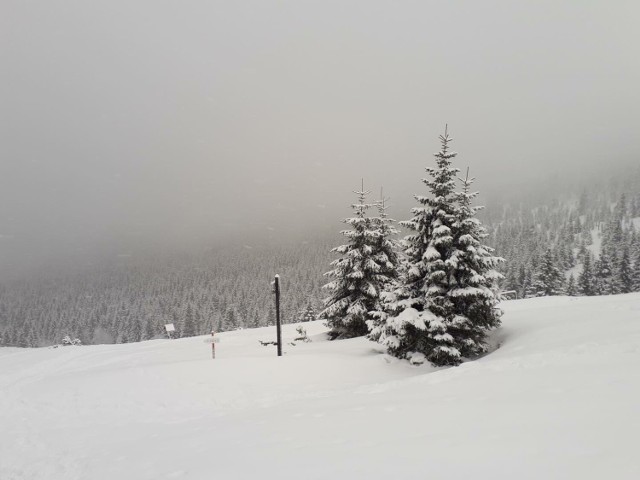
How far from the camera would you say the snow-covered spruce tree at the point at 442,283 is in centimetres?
1554

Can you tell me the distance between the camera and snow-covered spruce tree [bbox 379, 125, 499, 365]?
1554cm

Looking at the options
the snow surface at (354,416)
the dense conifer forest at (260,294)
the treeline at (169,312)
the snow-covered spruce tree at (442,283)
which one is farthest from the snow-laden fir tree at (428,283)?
the treeline at (169,312)

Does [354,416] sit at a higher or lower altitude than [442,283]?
lower

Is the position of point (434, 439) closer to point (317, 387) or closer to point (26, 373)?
point (317, 387)

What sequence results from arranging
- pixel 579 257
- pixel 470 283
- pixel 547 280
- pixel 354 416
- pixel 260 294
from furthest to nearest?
pixel 260 294 < pixel 579 257 < pixel 547 280 < pixel 470 283 < pixel 354 416

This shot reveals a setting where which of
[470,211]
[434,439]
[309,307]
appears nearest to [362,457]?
[434,439]

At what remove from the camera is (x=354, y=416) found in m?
8.05

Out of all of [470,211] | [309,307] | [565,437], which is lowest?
[309,307]

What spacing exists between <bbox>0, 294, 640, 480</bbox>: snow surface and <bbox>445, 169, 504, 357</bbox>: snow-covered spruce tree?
1517mm

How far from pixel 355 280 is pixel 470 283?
25.9ft

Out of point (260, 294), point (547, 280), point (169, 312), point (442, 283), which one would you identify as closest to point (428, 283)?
point (442, 283)

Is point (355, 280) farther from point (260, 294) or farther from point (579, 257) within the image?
point (579, 257)

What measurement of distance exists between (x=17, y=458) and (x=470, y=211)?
1707cm

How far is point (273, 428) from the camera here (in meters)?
8.20
